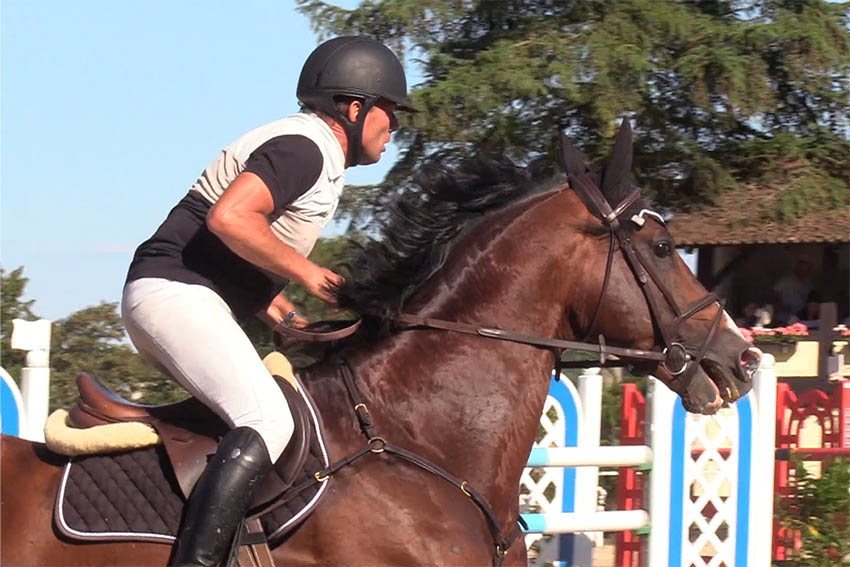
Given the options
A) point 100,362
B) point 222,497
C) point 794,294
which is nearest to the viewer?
point 222,497

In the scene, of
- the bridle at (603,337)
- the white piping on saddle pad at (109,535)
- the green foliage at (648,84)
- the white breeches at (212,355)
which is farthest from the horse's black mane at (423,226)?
the green foliage at (648,84)

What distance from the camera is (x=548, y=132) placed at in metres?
15.1

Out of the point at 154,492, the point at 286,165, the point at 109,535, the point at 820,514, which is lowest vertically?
the point at 820,514

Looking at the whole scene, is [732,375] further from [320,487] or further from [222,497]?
[222,497]

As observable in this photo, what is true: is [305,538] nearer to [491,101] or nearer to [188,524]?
[188,524]

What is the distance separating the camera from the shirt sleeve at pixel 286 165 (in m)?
3.66

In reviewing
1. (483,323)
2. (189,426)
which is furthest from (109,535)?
(483,323)

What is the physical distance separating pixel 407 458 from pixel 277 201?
938mm

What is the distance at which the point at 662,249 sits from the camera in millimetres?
4148

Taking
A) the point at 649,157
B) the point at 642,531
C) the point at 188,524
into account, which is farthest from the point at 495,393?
the point at 649,157

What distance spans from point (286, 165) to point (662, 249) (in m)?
1.37

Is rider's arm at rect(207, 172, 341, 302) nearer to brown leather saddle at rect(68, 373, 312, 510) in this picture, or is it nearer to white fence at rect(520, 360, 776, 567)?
brown leather saddle at rect(68, 373, 312, 510)

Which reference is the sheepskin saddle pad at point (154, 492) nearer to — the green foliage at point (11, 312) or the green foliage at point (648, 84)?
the green foliage at point (11, 312)

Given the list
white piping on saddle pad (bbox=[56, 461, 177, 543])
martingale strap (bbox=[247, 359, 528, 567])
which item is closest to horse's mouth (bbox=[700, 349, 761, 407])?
martingale strap (bbox=[247, 359, 528, 567])
